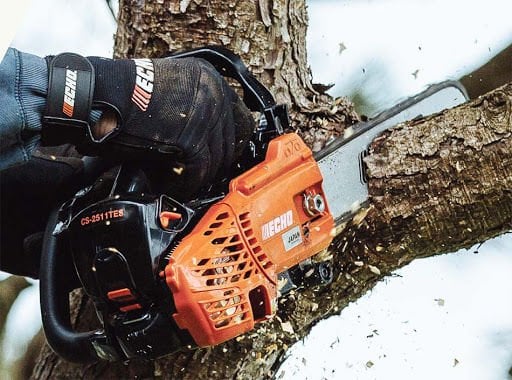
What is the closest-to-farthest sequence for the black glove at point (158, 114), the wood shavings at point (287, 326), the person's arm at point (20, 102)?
the person's arm at point (20, 102) < the black glove at point (158, 114) < the wood shavings at point (287, 326)

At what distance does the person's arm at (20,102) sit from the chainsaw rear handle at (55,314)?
0.73ft

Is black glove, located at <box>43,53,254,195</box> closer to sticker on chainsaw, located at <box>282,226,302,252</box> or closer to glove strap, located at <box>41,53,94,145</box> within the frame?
glove strap, located at <box>41,53,94,145</box>

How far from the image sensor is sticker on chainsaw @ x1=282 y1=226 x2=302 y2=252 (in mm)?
1636

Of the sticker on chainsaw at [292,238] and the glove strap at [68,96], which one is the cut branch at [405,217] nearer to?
the sticker on chainsaw at [292,238]

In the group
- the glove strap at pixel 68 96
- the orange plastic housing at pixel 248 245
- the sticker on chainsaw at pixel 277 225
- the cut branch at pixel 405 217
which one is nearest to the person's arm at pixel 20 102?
the glove strap at pixel 68 96

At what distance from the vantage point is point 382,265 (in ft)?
6.15

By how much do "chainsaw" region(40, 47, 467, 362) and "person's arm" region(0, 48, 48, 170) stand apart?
18cm

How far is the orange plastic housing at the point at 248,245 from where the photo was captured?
4.78 ft

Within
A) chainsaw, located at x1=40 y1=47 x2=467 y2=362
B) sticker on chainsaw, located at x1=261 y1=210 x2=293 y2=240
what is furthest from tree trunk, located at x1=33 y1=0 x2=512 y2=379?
sticker on chainsaw, located at x1=261 y1=210 x2=293 y2=240

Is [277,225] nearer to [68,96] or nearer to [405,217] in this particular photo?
[405,217]

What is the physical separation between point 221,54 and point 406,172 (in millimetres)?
498

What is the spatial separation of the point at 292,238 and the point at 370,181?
0.99 feet

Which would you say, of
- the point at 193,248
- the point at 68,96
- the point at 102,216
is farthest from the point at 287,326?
the point at 68,96

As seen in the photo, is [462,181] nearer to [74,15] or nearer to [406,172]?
[406,172]
